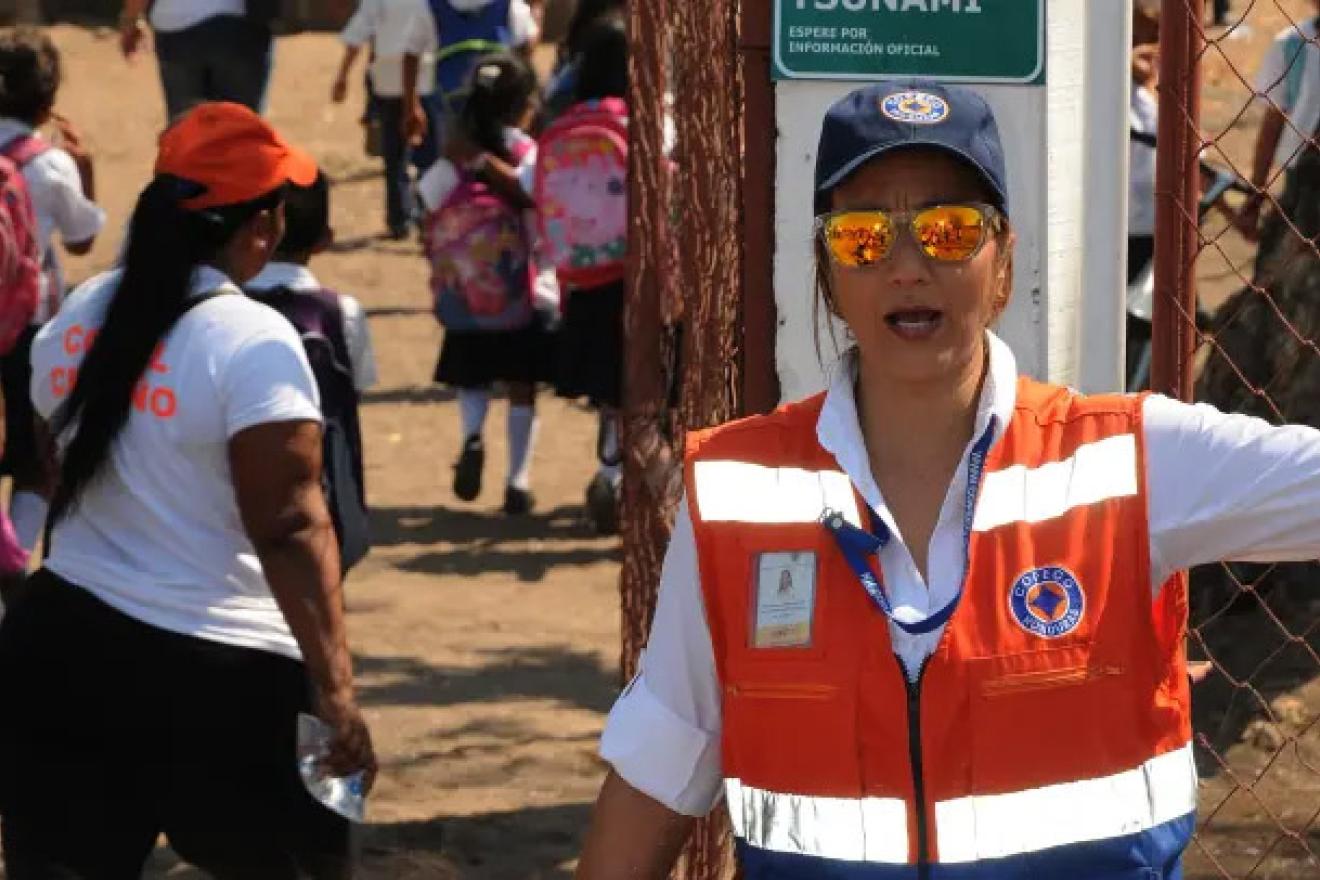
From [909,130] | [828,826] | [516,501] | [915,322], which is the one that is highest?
[909,130]

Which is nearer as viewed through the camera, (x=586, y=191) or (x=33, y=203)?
(x=33, y=203)

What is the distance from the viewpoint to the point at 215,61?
1190 cm

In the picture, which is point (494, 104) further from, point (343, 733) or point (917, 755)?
point (917, 755)

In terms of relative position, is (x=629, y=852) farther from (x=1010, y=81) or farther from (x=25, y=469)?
(x=25, y=469)

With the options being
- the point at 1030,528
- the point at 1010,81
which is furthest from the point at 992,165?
the point at 1010,81

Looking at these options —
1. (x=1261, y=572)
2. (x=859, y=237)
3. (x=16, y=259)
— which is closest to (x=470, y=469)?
(x=16, y=259)

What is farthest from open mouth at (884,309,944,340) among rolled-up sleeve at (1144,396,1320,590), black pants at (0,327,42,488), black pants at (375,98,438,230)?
black pants at (375,98,438,230)

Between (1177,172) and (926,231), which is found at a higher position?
(926,231)

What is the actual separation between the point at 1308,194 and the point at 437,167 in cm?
319

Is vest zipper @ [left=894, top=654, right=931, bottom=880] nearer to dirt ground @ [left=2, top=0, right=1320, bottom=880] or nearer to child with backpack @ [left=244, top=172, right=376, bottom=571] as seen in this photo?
dirt ground @ [left=2, top=0, right=1320, bottom=880]

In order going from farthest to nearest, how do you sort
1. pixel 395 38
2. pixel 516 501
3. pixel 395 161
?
pixel 395 161 < pixel 395 38 < pixel 516 501

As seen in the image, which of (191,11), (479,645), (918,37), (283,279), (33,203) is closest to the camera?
(918,37)

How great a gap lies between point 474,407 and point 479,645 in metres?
1.69

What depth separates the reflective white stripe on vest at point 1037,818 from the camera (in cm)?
251
